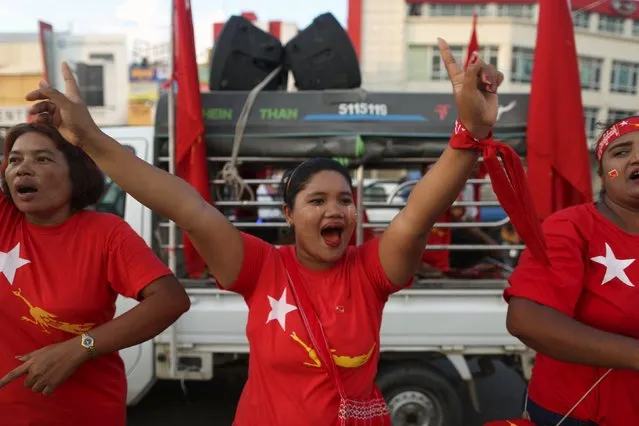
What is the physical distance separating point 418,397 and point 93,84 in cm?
1489

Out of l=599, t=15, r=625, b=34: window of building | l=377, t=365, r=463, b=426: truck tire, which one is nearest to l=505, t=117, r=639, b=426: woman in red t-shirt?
l=377, t=365, r=463, b=426: truck tire

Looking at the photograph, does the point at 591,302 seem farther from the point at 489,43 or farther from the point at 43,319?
the point at 489,43

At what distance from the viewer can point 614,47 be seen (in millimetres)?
30281

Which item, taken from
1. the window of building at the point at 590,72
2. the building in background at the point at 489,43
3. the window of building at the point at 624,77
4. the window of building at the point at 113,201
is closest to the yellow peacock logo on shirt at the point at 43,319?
the window of building at the point at 113,201

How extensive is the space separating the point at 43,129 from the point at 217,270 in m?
0.77

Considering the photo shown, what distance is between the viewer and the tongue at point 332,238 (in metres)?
1.66

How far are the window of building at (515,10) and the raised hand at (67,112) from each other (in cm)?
3160

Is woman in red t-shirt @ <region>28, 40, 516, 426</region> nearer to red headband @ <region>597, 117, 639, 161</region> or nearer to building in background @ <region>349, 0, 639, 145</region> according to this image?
red headband @ <region>597, 117, 639, 161</region>

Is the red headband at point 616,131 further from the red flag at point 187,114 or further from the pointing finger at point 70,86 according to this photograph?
the red flag at point 187,114

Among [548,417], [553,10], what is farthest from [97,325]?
[553,10]

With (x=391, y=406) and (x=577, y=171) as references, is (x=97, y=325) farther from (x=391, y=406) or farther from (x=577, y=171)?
(x=577, y=171)

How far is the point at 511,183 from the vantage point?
56.8 inches

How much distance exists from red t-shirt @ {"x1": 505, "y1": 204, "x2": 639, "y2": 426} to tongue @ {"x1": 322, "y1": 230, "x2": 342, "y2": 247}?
0.53 metres

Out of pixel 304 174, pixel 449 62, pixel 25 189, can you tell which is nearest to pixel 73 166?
pixel 25 189
